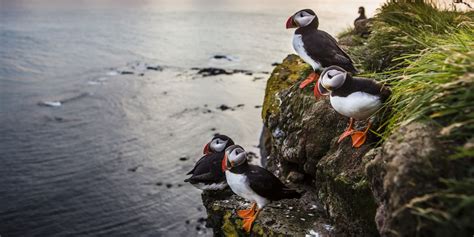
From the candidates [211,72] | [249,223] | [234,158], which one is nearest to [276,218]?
[249,223]

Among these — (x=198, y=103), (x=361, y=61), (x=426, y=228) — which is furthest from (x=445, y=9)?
(x=198, y=103)

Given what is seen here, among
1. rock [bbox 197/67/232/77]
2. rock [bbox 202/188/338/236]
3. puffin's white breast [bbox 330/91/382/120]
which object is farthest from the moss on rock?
rock [bbox 197/67/232/77]

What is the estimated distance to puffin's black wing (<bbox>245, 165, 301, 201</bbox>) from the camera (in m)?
6.47

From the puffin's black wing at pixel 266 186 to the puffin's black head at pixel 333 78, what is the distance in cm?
176

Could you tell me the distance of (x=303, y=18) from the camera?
7492 mm

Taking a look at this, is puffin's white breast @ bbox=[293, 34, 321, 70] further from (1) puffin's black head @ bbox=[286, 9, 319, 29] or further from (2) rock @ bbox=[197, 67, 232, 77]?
(2) rock @ bbox=[197, 67, 232, 77]

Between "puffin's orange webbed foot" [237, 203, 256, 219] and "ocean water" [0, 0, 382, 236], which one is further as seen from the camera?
"ocean water" [0, 0, 382, 236]

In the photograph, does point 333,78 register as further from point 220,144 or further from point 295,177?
point 220,144

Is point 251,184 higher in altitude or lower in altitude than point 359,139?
lower

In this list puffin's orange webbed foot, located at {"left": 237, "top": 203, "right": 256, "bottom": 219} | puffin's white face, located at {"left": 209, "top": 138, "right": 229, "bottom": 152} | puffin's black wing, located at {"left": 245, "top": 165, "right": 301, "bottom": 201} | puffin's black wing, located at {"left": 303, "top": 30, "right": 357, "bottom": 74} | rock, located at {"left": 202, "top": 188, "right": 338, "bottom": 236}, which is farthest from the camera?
puffin's white face, located at {"left": 209, "top": 138, "right": 229, "bottom": 152}

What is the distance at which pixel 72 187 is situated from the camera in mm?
14570

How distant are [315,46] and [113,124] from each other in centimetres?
1565

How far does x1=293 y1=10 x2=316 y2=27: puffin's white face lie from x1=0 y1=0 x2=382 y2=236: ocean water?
6536 millimetres

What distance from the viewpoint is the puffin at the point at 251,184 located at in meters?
6.51
